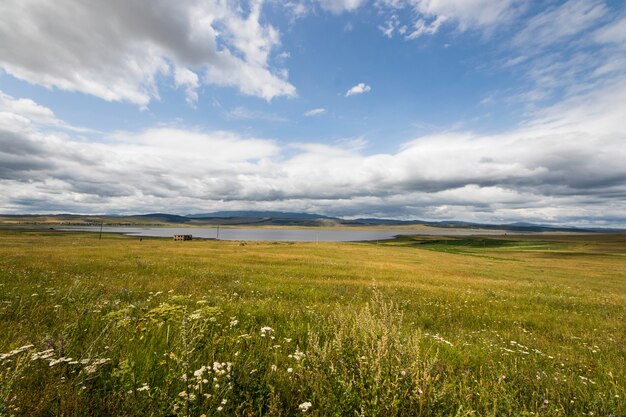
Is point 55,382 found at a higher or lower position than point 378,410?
higher

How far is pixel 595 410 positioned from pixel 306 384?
4443 millimetres

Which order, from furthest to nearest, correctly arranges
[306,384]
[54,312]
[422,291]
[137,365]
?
[422,291] < [54,312] < [137,365] < [306,384]

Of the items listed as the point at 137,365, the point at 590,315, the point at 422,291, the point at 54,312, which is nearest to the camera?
the point at 137,365

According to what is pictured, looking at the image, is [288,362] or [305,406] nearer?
[305,406]

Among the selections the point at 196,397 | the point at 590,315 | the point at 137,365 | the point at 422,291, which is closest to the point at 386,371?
the point at 196,397

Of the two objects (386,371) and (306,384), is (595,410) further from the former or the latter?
(306,384)

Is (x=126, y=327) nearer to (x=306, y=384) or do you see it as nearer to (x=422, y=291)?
(x=306, y=384)

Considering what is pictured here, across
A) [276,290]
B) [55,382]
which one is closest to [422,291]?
[276,290]

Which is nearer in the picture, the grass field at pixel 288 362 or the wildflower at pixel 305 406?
the wildflower at pixel 305 406

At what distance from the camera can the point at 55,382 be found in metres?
3.42

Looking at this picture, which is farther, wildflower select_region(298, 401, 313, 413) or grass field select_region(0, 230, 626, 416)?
grass field select_region(0, 230, 626, 416)

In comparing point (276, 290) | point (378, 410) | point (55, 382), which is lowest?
point (276, 290)

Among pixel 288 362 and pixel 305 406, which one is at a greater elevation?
pixel 305 406

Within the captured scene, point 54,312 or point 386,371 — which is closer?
point 386,371
